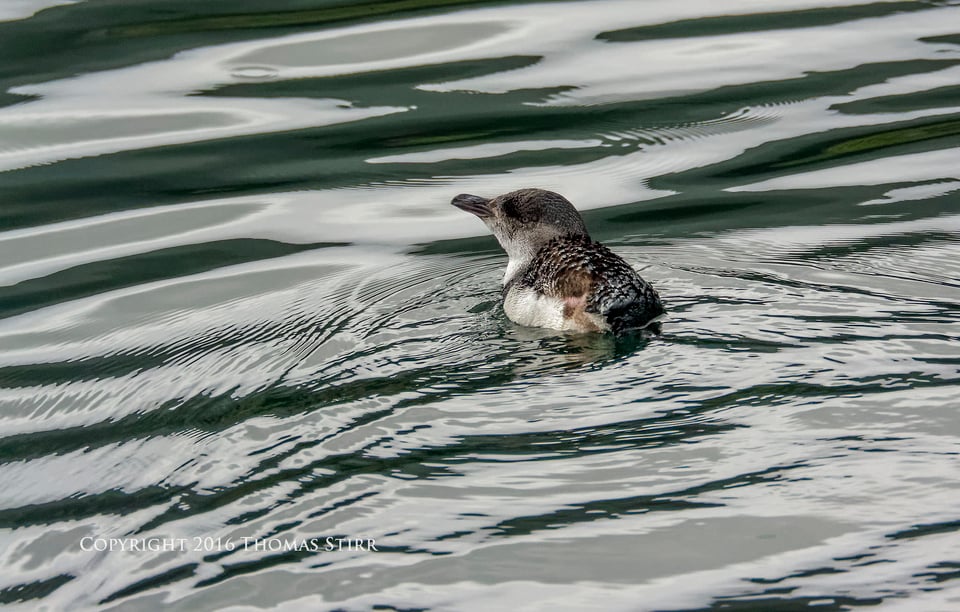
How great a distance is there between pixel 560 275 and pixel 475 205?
4.24 ft

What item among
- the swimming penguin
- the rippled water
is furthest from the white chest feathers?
the rippled water

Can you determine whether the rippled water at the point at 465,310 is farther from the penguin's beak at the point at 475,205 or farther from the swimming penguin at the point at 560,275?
the penguin's beak at the point at 475,205

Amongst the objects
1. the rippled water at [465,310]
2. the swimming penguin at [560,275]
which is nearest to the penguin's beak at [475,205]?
the swimming penguin at [560,275]

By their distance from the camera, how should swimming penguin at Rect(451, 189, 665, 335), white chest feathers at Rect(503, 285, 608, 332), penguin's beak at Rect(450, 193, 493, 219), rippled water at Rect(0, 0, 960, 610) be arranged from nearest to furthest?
rippled water at Rect(0, 0, 960, 610) → swimming penguin at Rect(451, 189, 665, 335) → white chest feathers at Rect(503, 285, 608, 332) → penguin's beak at Rect(450, 193, 493, 219)

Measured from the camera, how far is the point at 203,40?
1020 cm

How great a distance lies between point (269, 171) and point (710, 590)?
562 cm

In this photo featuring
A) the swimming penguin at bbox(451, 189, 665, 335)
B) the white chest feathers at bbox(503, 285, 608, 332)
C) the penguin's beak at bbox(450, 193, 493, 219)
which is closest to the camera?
the swimming penguin at bbox(451, 189, 665, 335)

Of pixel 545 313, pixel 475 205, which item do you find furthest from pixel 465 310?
pixel 475 205

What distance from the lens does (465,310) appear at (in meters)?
6.66

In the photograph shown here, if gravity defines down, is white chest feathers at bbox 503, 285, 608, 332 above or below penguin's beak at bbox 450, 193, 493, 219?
below

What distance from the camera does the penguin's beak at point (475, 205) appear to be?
291 inches

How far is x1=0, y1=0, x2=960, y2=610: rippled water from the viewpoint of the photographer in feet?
13.7

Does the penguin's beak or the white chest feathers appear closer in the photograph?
the white chest feathers

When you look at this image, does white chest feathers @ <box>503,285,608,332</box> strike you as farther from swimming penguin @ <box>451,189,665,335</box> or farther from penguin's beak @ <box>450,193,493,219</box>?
penguin's beak @ <box>450,193,493,219</box>
